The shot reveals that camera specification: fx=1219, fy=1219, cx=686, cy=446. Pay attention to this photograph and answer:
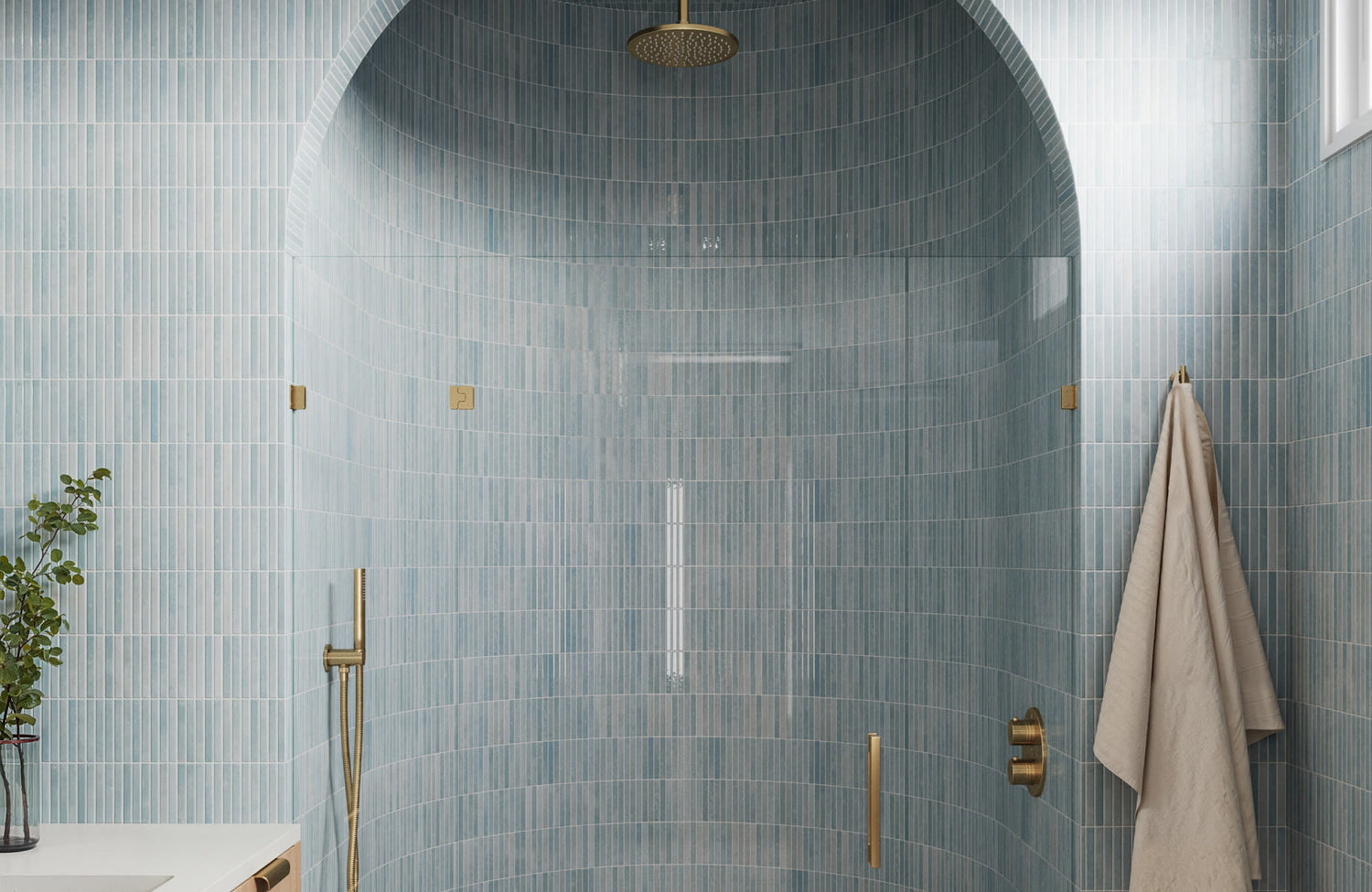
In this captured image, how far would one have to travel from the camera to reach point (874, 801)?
238 cm

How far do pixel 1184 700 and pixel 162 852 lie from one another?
183 cm

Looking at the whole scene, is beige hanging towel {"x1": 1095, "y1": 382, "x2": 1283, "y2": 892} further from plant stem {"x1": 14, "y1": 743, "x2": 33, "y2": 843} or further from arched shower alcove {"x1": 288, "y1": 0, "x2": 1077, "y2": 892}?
plant stem {"x1": 14, "y1": 743, "x2": 33, "y2": 843}

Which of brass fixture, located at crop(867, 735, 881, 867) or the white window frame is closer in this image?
the white window frame

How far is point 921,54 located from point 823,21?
34cm

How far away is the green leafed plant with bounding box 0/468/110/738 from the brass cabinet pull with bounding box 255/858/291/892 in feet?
1.59

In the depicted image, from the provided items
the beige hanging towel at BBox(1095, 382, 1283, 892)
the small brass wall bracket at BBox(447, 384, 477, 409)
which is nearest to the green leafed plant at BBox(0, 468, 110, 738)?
the small brass wall bracket at BBox(447, 384, 477, 409)

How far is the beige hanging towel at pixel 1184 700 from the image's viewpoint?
220 centimetres

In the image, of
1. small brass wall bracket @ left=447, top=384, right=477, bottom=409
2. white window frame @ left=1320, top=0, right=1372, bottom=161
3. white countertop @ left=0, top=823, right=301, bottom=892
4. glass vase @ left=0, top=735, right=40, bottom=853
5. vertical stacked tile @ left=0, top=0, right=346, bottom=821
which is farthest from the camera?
small brass wall bracket @ left=447, top=384, right=477, bottom=409

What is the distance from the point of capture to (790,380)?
95.8 inches

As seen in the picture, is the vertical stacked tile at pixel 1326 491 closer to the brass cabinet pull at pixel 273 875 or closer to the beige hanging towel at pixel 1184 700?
the beige hanging towel at pixel 1184 700

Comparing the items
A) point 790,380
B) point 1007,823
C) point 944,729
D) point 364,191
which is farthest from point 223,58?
point 1007,823

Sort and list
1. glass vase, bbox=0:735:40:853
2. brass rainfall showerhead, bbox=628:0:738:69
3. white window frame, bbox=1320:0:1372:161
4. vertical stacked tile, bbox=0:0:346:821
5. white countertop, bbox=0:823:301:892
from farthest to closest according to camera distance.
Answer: brass rainfall showerhead, bbox=628:0:738:69 → vertical stacked tile, bbox=0:0:346:821 → white window frame, bbox=1320:0:1372:161 → glass vase, bbox=0:735:40:853 → white countertop, bbox=0:823:301:892

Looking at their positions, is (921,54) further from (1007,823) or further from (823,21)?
(1007,823)

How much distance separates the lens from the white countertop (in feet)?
6.39
